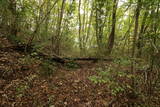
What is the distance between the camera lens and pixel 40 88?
3.77m

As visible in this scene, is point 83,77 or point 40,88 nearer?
point 40,88

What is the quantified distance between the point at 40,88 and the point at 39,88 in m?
0.03

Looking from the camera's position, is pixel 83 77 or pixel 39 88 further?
pixel 83 77

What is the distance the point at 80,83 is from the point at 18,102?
7.98 feet

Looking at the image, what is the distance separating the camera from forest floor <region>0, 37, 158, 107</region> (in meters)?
3.14

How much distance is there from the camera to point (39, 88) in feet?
12.3

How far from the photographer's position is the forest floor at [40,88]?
10.3 feet

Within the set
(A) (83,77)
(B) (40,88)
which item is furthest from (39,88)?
(A) (83,77)

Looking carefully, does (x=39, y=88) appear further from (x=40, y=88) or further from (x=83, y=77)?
(x=83, y=77)

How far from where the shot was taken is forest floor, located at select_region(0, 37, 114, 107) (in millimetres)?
3125

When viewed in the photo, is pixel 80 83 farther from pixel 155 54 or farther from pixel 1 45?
pixel 1 45

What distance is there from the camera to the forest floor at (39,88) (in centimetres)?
312

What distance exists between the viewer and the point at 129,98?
3682 millimetres

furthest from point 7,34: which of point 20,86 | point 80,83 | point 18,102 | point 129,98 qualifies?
point 129,98
